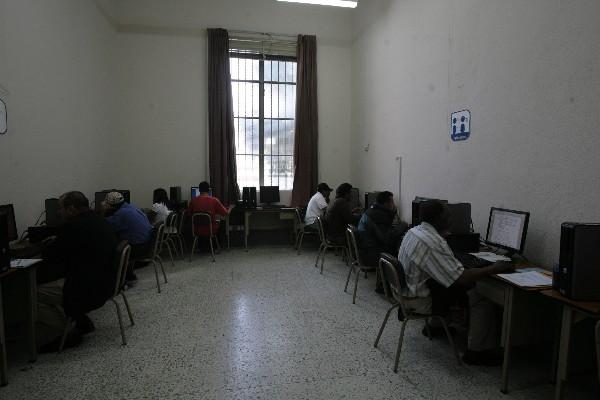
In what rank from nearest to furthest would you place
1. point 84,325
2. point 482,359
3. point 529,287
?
point 529,287 → point 482,359 → point 84,325

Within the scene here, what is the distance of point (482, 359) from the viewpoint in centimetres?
221

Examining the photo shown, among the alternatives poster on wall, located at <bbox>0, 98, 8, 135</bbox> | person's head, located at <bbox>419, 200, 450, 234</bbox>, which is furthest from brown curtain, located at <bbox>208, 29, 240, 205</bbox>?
person's head, located at <bbox>419, 200, 450, 234</bbox>

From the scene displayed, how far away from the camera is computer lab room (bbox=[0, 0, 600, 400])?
202 cm

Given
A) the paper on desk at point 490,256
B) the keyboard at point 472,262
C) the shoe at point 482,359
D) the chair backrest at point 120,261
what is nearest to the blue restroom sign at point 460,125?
the paper on desk at point 490,256

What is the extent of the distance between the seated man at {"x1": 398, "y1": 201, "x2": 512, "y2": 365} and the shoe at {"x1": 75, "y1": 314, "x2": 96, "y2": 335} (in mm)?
2304

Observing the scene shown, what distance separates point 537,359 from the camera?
2.30m

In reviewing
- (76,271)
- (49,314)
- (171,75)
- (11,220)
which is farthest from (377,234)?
(171,75)

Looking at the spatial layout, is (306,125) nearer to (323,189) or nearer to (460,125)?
(323,189)

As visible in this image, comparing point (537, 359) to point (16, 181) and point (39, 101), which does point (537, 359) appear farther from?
point (39, 101)

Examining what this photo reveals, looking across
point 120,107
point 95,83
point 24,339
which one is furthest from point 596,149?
point 120,107

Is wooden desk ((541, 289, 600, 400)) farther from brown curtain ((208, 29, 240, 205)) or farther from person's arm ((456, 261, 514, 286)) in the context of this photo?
brown curtain ((208, 29, 240, 205))

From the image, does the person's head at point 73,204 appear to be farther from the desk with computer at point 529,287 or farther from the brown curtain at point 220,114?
the brown curtain at point 220,114

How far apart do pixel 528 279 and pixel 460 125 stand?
1782 mm

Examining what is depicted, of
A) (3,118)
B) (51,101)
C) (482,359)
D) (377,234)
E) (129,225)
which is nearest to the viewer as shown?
(482,359)
